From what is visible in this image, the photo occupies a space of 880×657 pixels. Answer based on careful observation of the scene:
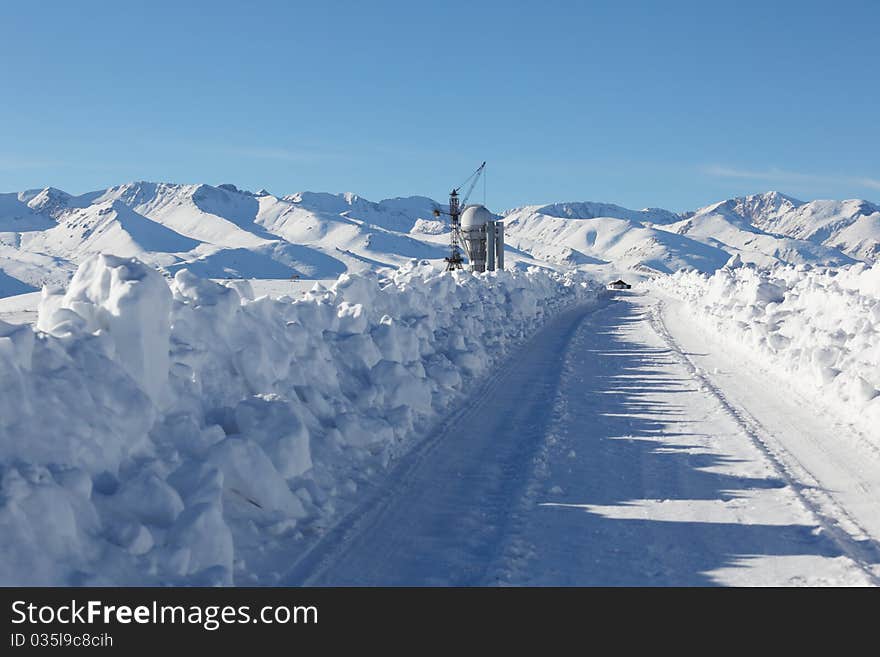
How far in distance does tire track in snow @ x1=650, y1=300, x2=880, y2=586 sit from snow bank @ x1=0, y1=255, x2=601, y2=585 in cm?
493

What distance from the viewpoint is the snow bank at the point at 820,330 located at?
1359 centimetres

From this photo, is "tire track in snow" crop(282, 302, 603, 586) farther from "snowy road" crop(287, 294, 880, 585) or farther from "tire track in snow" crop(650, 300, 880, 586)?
"tire track in snow" crop(650, 300, 880, 586)

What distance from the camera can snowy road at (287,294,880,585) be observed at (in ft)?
23.3

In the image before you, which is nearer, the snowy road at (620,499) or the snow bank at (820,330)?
the snowy road at (620,499)

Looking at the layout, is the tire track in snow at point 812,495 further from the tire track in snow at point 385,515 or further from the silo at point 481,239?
the silo at point 481,239

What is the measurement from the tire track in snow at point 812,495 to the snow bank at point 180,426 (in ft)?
16.2

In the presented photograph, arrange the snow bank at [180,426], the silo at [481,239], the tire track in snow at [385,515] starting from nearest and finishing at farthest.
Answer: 1. the snow bank at [180,426]
2. the tire track in snow at [385,515]
3. the silo at [481,239]

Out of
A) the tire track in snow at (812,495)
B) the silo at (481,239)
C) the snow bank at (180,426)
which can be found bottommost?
the tire track in snow at (812,495)

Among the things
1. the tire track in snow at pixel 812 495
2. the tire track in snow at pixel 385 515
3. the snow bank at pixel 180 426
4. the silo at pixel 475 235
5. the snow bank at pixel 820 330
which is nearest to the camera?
the snow bank at pixel 180 426

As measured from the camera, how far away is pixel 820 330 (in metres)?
18.1

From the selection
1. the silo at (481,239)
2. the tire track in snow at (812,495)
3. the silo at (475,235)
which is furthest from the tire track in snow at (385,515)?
the silo at (475,235)
